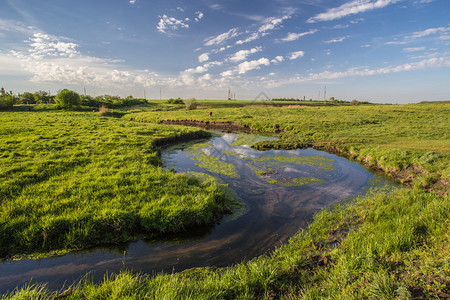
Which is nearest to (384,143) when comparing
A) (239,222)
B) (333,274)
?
(239,222)

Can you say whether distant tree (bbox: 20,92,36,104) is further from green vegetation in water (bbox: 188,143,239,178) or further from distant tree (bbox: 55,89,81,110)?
green vegetation in water (bbox: 188,143,239,178)

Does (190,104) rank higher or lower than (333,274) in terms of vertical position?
higher

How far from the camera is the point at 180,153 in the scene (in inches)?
747

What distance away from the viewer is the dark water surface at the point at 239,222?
566 cm

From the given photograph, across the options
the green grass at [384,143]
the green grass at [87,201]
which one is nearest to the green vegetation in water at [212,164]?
the green grass at [87,201]

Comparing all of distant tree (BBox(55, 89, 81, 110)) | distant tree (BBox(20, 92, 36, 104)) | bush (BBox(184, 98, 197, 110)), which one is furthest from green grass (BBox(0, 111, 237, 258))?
distant tree (BBox(20, 92, 36, 104))

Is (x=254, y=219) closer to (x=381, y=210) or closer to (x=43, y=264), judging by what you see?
(x=381, y=210)

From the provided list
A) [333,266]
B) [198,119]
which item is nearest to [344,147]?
[333,266]

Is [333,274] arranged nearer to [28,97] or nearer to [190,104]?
[190,104]

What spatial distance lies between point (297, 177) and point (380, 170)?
6618mm

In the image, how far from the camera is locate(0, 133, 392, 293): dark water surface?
5656mm

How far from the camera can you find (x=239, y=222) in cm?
830

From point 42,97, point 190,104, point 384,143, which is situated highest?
point 42,97

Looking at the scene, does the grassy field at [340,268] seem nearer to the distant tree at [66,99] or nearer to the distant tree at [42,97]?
the distant tree at [66,99]
